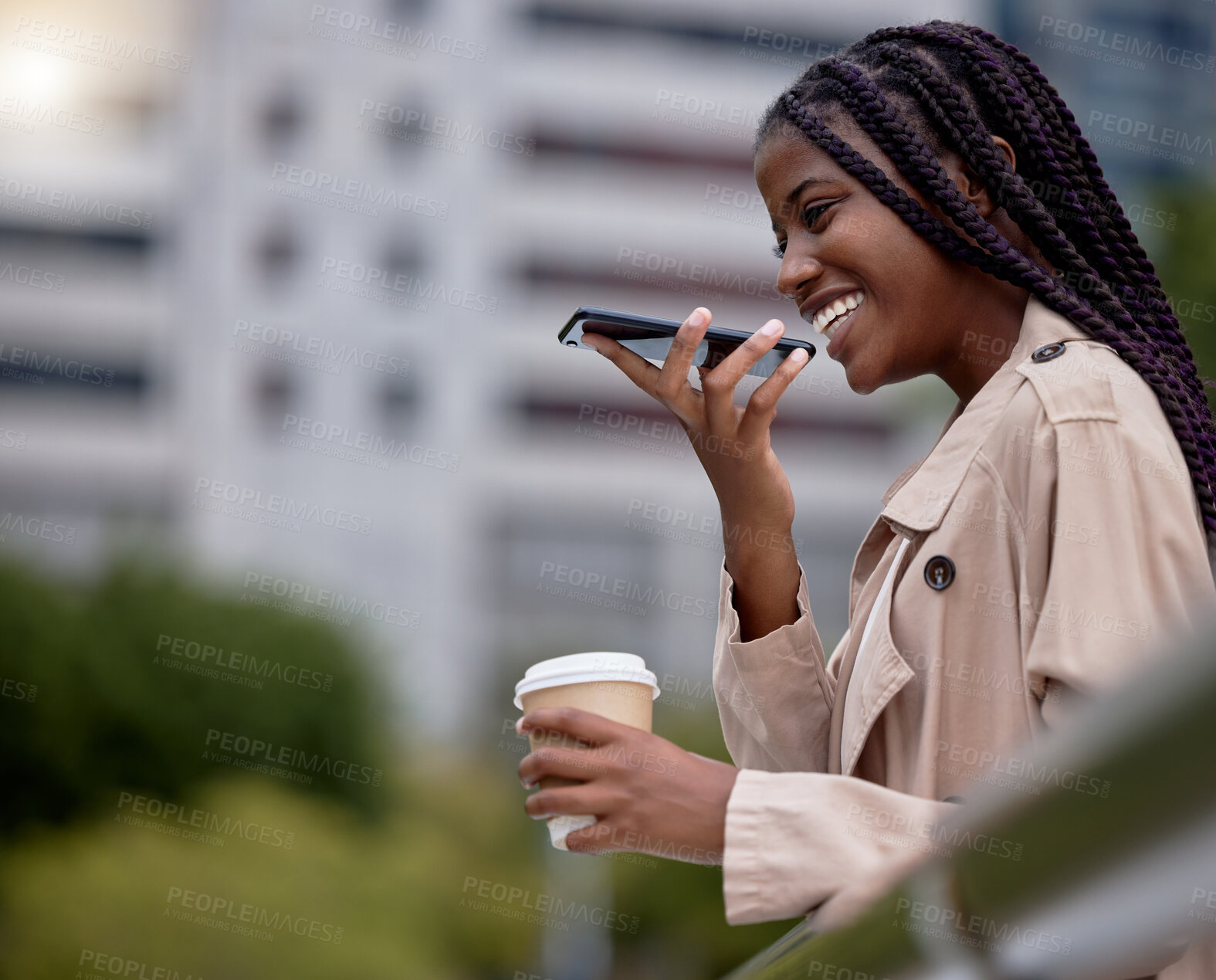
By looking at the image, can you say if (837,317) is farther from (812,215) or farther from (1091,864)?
(1091,864)

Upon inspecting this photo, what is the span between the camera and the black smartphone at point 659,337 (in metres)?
1.65

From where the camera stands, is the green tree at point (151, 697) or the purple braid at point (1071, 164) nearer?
the purple braid at point (1071, 164)

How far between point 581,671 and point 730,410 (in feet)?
1.28

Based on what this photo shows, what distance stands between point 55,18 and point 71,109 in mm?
3799

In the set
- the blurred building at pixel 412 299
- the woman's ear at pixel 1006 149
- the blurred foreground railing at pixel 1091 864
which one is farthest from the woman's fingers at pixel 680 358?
the blurred building at pixel 412 299

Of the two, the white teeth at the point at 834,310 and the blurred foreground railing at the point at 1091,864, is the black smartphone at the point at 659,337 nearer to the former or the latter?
the white teeth at the point at 834,310

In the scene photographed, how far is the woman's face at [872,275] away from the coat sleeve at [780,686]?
37 centimetres

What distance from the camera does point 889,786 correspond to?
1561 millimetres

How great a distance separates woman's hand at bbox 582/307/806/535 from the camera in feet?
5.24

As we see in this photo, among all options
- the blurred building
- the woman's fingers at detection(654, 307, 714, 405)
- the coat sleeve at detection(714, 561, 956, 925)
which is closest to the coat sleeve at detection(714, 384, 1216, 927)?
the coat sleeve at detection(714, 561, 956, 925)

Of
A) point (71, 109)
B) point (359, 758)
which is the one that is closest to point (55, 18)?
point (71, 109)

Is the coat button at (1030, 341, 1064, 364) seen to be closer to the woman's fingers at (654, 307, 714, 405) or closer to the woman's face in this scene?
the woman's face

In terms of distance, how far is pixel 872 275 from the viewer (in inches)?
69.6

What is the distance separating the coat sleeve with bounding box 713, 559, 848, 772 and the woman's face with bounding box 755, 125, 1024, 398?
375 mm
